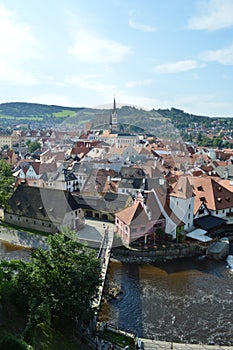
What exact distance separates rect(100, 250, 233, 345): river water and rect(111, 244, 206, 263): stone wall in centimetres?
69

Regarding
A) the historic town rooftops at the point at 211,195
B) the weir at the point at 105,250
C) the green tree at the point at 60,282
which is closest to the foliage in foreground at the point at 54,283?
the green tree at the point at 60,282

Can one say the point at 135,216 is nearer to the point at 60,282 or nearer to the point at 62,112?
the point at 60,282

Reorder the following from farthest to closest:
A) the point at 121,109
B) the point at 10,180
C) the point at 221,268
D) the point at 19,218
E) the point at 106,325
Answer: the point at 10,180, the point at 19,218, the point at 221,268, the point at 121,109, the point at 106,325

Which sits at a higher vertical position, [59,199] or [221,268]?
[59,199]

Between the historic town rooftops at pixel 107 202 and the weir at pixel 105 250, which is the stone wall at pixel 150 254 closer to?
the weir at pixel 105 250

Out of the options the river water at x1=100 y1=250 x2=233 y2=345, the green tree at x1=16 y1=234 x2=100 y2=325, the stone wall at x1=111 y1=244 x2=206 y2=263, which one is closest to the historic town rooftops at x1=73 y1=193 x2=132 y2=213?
the stone wall at x1=111 y1=244 x2=206 y2=263

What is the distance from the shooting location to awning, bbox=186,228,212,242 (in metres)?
29.5

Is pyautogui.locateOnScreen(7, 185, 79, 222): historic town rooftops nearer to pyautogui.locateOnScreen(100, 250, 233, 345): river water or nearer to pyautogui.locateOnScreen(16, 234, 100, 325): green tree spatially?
pyautogui.locateOnScreen(100, 250, 233, 345): river water

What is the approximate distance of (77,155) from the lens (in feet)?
194

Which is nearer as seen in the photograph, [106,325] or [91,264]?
[91,264]

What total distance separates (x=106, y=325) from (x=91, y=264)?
3.89 m

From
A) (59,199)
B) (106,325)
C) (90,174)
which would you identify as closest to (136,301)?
(106,325)

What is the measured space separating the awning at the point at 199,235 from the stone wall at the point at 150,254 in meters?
1.38

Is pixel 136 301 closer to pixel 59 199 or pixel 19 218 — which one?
pixel 59 199
